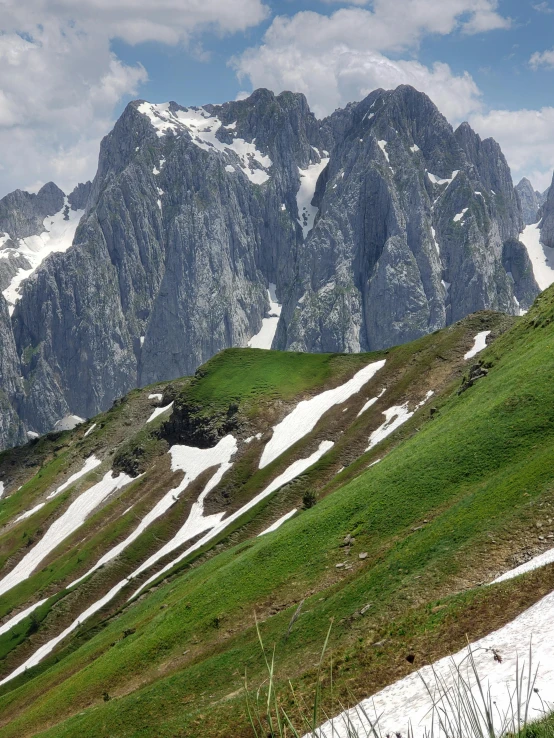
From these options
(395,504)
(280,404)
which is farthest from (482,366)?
(280,404)

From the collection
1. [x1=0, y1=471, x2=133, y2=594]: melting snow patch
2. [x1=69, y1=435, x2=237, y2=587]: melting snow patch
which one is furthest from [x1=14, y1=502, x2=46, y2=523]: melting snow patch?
[x1=69, y1=435, x2=237, y2=587]: melting snow patch

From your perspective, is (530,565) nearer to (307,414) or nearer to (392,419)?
(392,419)

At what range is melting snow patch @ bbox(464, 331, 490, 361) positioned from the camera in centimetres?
10019

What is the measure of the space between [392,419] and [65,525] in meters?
58.3

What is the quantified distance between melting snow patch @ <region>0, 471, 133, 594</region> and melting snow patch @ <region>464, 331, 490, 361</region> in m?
60.2

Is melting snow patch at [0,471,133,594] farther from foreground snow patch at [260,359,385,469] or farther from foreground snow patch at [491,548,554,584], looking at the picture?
foreground snow patch at [491,548,554,584]

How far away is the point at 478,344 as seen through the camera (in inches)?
4021

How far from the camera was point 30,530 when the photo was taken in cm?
11581

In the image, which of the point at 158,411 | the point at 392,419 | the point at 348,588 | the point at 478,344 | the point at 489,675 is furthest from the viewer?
the point at 158,411

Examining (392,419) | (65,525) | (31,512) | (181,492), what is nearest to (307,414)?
(392,419)

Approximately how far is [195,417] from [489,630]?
317 ft

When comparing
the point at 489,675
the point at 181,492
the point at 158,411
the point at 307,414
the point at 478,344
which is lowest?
the point at 489,675

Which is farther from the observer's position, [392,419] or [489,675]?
[392,419]

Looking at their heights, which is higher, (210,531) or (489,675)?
(210,531)
